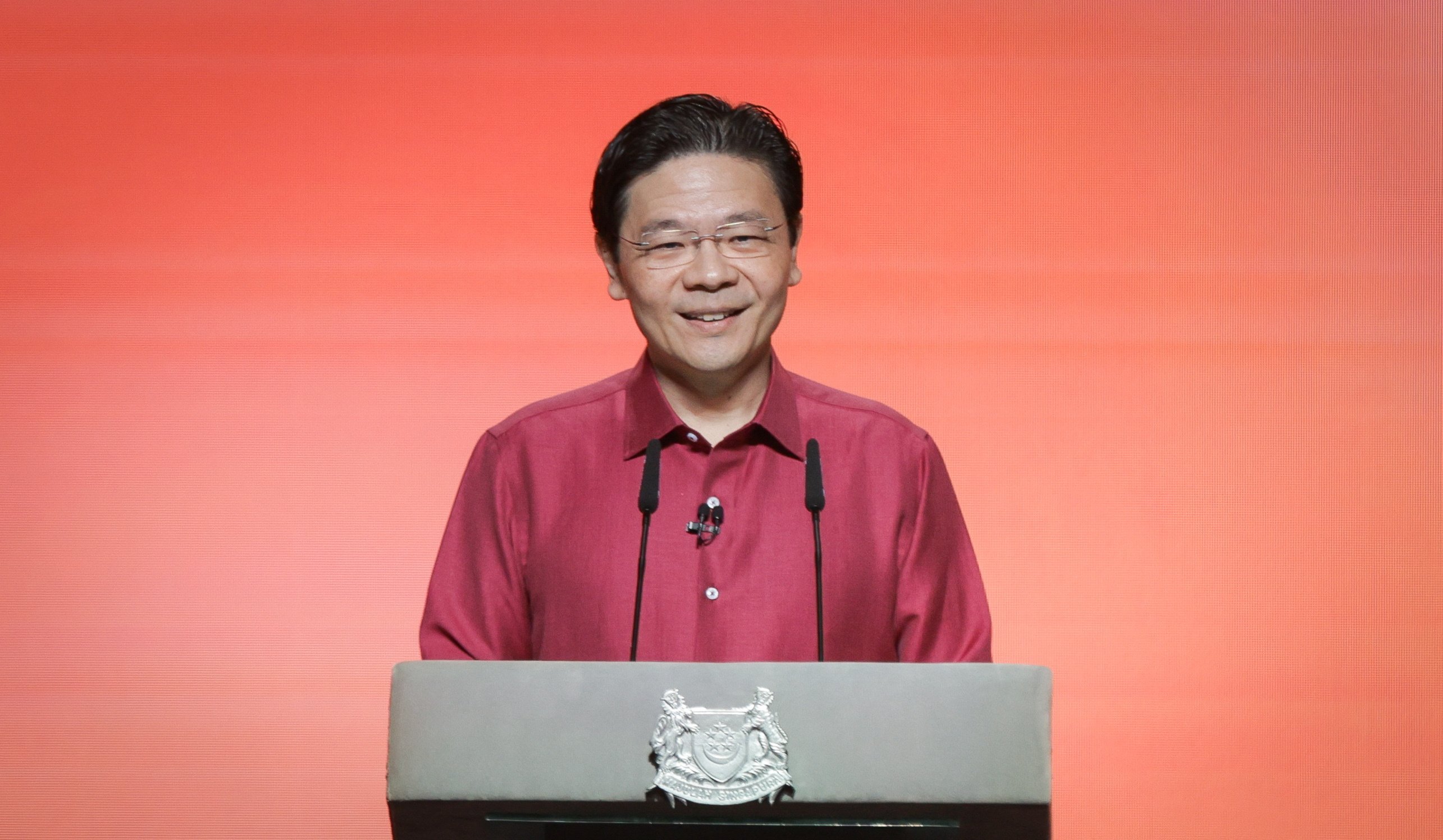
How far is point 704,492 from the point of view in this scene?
1.66 meters

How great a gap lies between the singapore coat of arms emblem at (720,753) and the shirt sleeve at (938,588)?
1.79 feet

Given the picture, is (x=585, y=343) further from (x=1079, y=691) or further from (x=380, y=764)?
(x=1079, y=691)

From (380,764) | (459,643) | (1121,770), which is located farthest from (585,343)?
(1121,770)

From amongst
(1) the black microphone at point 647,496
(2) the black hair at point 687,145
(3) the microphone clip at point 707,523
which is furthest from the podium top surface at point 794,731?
(2) the black hair at point 687,145

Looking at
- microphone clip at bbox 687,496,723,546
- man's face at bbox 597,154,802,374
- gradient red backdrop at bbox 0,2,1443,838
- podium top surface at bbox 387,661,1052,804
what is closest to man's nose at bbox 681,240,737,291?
man's face at bbox 597,154,802,374

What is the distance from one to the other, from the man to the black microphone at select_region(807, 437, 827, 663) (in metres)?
0.04

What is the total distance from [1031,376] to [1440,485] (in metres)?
0.73

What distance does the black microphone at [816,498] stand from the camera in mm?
1532

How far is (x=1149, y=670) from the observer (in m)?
2.43

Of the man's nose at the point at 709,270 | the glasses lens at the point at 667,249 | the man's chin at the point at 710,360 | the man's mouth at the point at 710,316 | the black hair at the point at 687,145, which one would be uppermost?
the black hair at the point at 687,145

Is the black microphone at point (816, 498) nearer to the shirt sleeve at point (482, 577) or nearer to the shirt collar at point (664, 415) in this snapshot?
the shirt collar at point (664, 415)

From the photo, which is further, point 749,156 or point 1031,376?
point 1031,376

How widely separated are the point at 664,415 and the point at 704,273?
18 centimetres

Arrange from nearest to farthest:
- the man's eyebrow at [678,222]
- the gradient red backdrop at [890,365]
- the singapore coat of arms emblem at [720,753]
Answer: the singapore coat of arms emblem at [720,753] → the man's eyebrow at [678,222] → the gradient red backdrop at [890,365]
